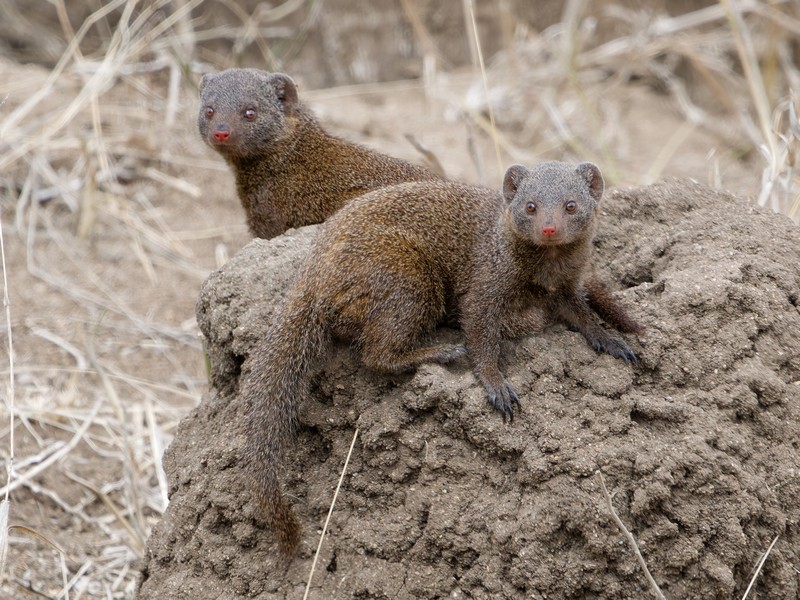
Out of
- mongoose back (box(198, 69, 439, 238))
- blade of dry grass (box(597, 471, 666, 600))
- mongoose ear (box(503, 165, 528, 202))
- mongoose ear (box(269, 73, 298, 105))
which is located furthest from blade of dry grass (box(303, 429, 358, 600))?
mongoose ear (box(269, 73, 298, 105))

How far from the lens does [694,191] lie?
3393 millimetres

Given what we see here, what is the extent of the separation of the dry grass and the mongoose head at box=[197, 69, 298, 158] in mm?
881

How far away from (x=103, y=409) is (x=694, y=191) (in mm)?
2897

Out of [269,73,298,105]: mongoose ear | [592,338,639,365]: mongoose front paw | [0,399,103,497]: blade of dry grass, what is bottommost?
[0,399,103,497]: blade of dry grass

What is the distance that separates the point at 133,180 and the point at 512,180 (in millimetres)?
4226

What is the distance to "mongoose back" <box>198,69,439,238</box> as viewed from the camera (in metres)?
4.31

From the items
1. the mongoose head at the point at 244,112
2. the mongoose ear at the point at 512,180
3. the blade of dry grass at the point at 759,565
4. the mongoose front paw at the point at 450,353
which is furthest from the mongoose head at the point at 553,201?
the mongoose head at the point at 244,112

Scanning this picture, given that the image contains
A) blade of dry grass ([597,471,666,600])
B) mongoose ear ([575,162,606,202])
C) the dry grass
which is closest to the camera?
blade of dry grass ([597,471,666,600])

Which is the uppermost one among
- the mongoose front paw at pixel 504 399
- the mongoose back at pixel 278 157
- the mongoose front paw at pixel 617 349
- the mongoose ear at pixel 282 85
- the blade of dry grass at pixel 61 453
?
the mongoose ear at pixel 282 85

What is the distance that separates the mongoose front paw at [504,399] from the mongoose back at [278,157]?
5.40ft

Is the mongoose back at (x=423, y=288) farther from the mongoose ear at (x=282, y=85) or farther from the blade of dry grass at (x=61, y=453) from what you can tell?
the blade of dry grass at (x=61, y=453)

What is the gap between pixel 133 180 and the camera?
688cm

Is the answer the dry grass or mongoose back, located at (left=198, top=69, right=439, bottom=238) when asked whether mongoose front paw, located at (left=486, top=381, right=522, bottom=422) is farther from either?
mongoose back, located at (left=198, top=69, right=439, bottom=238)

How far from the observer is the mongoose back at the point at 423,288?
288cm
